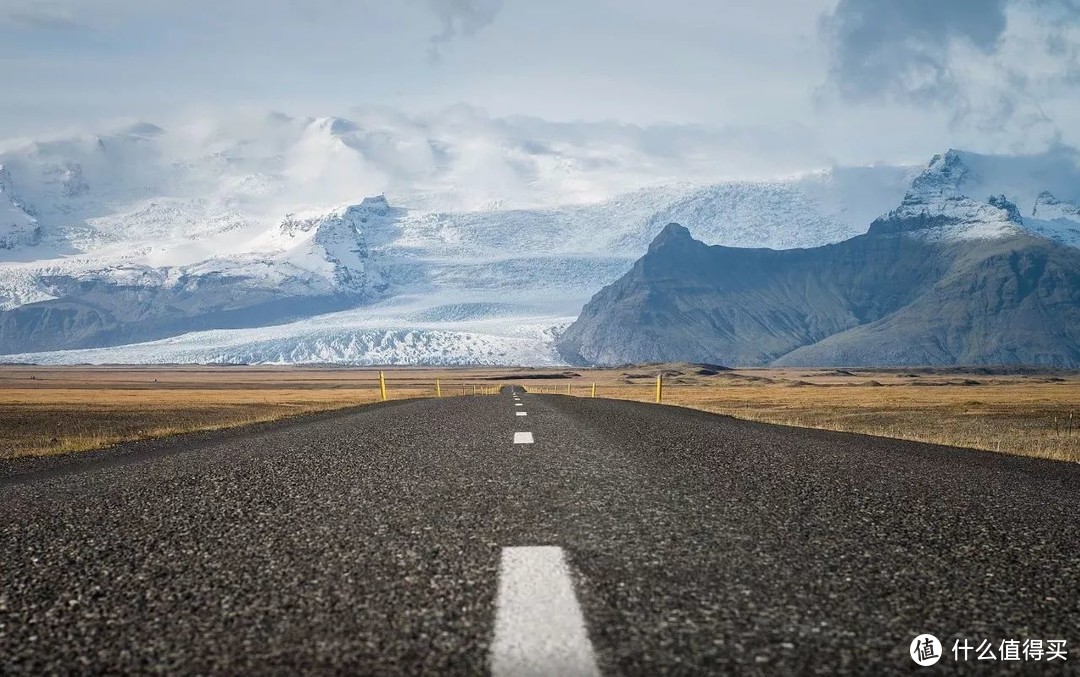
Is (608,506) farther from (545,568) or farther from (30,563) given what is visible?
(30,563)

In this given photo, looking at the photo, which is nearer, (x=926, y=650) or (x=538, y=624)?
(x=926, y=650)

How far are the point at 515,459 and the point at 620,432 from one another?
7197 millimetres

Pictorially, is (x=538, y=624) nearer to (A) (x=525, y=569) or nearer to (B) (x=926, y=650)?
(A) (x=525, y=569)

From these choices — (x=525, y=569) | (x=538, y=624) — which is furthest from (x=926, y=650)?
(x=525, y=569)

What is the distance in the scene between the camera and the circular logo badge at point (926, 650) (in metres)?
4.18

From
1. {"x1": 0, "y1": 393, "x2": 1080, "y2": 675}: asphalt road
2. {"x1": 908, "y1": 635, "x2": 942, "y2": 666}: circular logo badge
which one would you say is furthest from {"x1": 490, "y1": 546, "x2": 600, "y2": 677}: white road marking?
{"x1": 908, "y1": 635, "x2": 942, "y2": 666}: circular logo badge

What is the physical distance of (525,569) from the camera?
5.70m

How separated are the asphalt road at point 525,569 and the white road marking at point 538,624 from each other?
0.03 metres

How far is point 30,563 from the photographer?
645 centimetres

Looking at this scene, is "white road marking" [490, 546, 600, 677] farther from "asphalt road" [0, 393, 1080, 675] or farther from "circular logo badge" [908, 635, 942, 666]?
"circular logo badge" [908, 635, 942, 666]

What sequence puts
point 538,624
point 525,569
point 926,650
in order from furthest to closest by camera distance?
point 525,569 < point 538,624 < point 926,650

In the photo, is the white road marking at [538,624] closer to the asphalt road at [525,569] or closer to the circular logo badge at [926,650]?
the asphalt road at [525,569]

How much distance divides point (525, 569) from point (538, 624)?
1.15 m

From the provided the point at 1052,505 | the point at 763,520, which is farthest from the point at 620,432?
the point at 763,520
